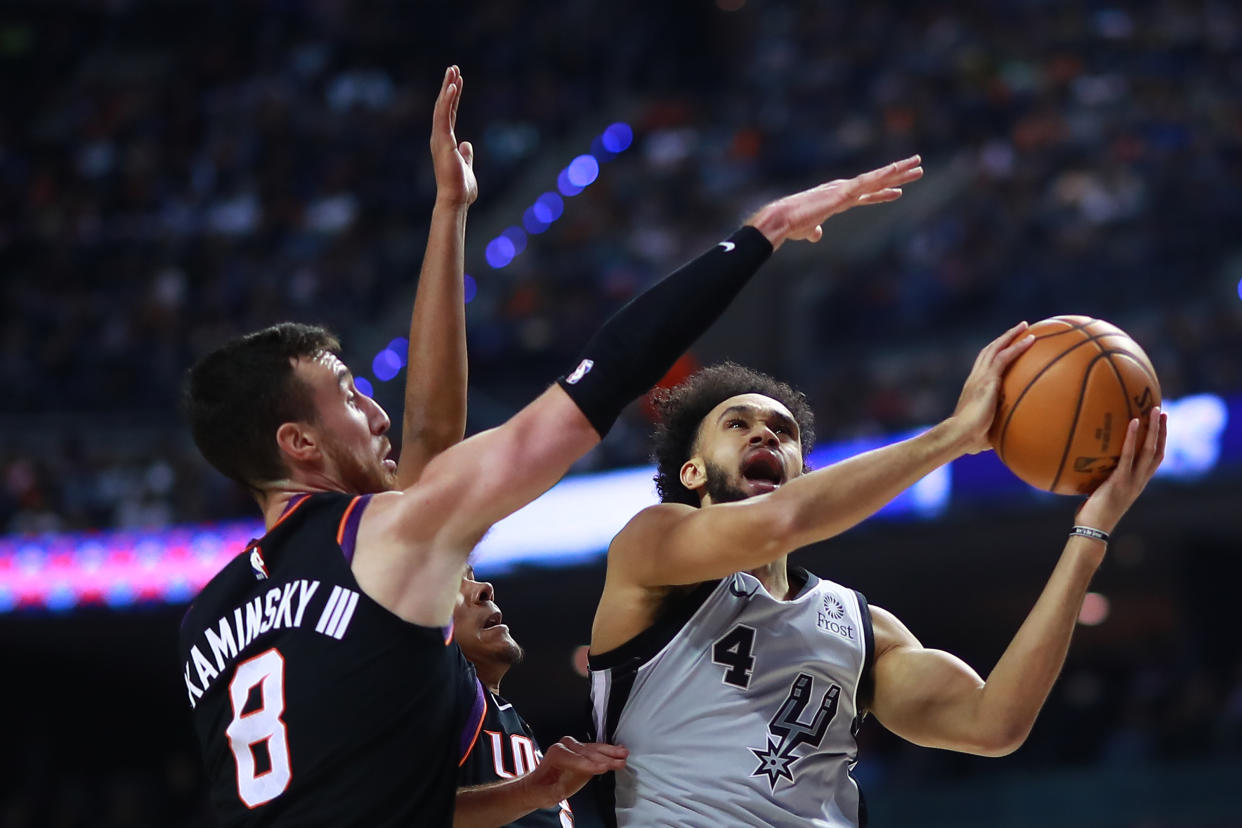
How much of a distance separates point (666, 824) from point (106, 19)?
22.7 meters

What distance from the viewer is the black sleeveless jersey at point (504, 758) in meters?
3.86

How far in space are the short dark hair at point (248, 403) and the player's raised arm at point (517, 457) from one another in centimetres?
42

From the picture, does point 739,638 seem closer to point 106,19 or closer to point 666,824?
point 666,824

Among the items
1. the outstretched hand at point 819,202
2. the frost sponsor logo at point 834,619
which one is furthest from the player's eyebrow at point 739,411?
the outstretched hand at point 819,202

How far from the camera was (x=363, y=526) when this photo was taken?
114 inches

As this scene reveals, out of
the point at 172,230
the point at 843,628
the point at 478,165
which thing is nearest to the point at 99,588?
→ the point at 172,230

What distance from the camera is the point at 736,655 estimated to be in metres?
3.78

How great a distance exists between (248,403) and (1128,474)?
2018 millimetres

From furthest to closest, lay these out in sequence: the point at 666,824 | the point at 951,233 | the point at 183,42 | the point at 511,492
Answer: the point at 183,42 < the point at 951,233 < the point at 666,824 < the point at 511,492

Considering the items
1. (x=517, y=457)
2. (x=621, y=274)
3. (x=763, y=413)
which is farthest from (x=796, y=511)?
(x=621, y=274)

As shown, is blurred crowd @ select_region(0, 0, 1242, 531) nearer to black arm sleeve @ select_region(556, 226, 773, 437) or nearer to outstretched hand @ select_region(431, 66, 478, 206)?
outstretched hand @ select_region(431, 66, 478, 206)

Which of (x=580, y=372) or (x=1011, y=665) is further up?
(x=580, y=372)

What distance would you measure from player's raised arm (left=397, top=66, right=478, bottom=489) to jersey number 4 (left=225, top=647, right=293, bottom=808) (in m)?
0.98

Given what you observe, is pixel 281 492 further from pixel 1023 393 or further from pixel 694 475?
pixel 1023 393
